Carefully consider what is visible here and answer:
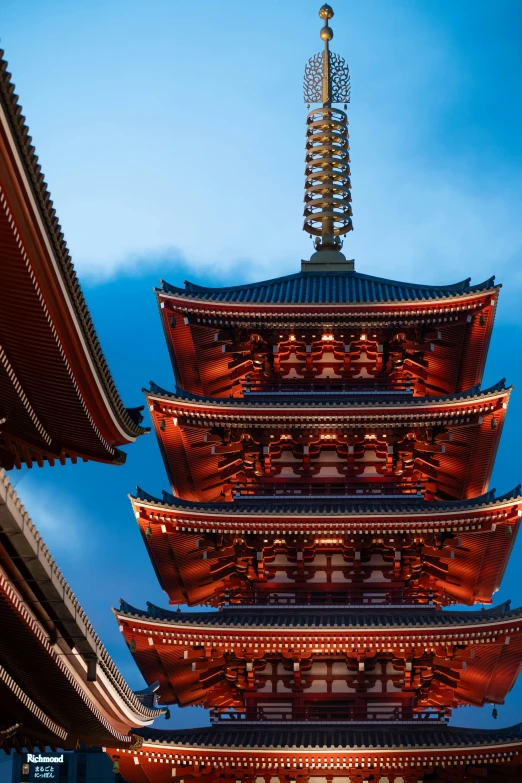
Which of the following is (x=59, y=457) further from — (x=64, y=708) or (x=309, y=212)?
(x=309, y=212)

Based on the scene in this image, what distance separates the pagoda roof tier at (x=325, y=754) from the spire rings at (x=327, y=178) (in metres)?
19.0

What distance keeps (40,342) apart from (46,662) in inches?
217

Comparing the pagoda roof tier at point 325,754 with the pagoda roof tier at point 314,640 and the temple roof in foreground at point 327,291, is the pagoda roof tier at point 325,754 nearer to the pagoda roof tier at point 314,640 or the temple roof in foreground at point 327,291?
the pagoda roof tier at point 314,640

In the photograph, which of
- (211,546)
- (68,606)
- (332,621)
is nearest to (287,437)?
(211,546)

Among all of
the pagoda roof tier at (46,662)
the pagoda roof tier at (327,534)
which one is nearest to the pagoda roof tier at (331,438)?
the pagoda roof tier at (327,534)

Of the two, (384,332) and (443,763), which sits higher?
(384,332)

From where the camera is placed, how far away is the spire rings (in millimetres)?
39438

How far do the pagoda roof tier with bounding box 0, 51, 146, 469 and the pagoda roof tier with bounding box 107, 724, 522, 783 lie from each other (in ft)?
33.3

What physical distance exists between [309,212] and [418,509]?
590 inches

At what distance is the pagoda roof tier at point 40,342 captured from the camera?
40.8 feet

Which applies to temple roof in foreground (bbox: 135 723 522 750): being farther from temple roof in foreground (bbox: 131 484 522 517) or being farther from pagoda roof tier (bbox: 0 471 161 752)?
temple roof in foreground (bbox: 131 484 522 517)

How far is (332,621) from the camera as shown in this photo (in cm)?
2761

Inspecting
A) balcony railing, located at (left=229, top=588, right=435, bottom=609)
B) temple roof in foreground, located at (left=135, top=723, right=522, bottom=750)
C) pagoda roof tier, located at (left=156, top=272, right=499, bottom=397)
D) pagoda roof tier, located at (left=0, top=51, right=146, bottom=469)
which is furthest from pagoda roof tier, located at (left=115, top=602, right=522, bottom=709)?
pagoda roof tier, located at (left=0, top=51, right=146, bottom=469)

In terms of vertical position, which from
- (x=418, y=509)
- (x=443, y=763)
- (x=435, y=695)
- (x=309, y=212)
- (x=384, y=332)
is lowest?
(x=443, y=763)
